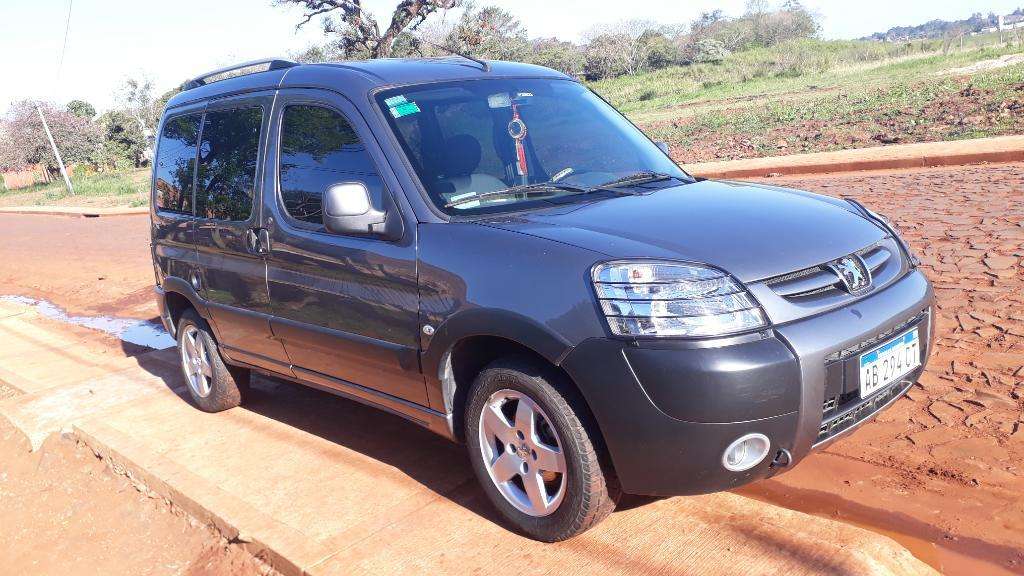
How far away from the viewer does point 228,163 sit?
4953 millimetres

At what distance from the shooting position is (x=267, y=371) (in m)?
4.98

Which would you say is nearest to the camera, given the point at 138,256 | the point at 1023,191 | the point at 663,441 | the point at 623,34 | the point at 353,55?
the point at 663,441

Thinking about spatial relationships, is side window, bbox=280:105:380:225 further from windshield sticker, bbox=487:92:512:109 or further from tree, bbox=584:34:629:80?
tree, bbox=584:34:629:80

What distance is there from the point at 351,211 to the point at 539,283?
0.93 metres

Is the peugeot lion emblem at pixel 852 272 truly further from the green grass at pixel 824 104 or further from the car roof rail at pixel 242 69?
the green grass at pixel 824 104

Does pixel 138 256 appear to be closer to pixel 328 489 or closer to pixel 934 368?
pixel 328 489

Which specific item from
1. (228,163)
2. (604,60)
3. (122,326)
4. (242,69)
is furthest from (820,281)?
(604,60)

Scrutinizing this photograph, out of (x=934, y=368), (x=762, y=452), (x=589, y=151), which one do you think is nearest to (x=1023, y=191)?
(x=934, y=368)

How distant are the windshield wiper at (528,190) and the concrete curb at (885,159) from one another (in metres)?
9.19

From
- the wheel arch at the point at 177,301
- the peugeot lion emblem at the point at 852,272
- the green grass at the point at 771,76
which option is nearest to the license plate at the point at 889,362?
the peugeot lion emblem at the point at 852,272

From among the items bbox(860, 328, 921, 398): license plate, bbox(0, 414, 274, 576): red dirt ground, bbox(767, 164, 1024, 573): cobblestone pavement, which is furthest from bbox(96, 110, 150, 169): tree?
bbox(860, 328, 921, 398): license plate

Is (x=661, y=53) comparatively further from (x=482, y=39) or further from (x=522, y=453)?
(x=522, y=453)

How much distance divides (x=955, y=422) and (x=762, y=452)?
1647 mm

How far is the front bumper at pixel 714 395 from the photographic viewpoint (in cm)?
290
